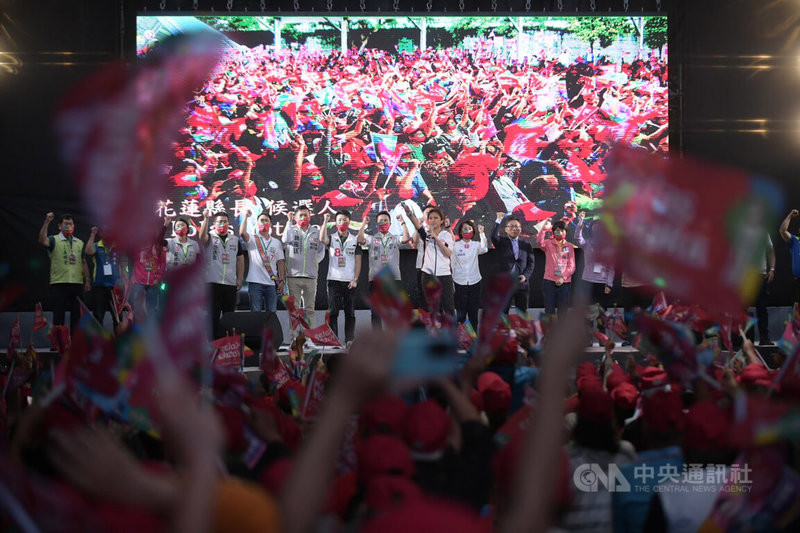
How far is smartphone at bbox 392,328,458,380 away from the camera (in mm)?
895

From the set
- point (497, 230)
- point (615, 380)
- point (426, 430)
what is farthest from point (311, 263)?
point (426, 430)

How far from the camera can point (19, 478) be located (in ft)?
3.89

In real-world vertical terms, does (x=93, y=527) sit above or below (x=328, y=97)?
below

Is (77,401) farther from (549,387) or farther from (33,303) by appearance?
(33,303)

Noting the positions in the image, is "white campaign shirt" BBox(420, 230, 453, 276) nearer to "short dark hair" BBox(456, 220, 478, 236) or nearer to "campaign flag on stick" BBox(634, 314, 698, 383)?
"short dark hair" BBox(456, 220, 478, 236)

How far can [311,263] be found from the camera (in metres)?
8.54

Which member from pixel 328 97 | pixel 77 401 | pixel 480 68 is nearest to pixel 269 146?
pixel 328 97

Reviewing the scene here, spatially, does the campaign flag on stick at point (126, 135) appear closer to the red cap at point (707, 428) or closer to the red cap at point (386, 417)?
the red cap at point (386, 417)

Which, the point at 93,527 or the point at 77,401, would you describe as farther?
the point at 77,401

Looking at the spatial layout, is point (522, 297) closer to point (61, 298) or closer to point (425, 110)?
point (425, 110)

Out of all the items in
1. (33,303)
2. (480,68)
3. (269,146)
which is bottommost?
(33,303)

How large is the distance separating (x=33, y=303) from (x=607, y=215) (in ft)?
30.1

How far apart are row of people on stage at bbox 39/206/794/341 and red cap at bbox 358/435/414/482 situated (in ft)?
20.3

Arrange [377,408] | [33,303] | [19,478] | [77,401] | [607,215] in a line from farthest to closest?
1. [33,303]
2. [77,401]
3. [377,408]
4. [607,215]
5. [19,478]
